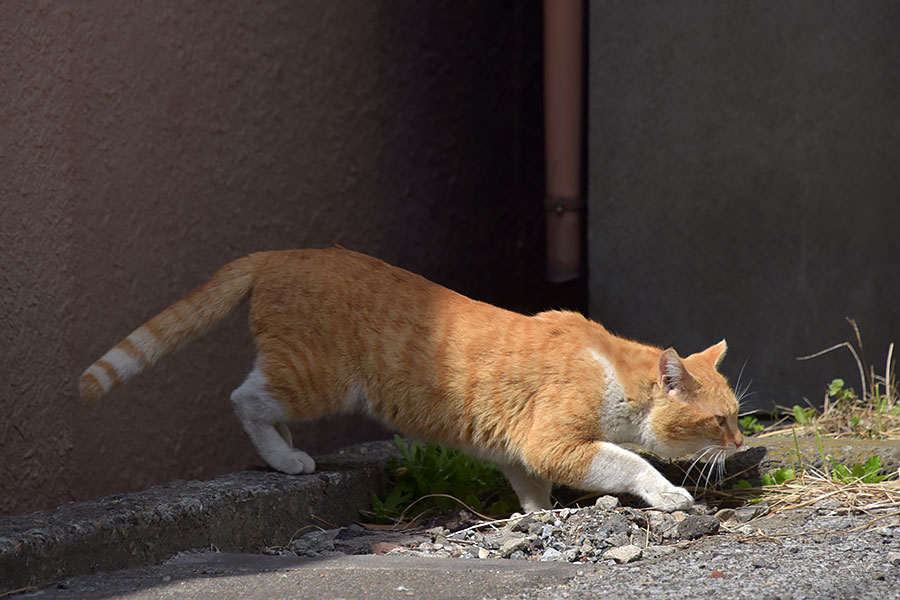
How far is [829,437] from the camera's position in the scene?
4129 mm

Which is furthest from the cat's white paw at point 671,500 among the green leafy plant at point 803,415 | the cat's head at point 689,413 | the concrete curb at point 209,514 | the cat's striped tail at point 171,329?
the cat's striped tail at point 171,329

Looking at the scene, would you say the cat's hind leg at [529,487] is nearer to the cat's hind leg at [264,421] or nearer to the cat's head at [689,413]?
the cat's head at [689,413]

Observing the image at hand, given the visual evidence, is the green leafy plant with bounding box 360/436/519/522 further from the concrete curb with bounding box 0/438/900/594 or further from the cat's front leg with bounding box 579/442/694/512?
the cat's front leg with bounding box 579/442/694/512

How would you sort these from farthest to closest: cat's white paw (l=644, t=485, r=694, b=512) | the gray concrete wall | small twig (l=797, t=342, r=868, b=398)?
the gray concrete wall
small twig (l=797, t=342, r=868, b=398)
cat's white paw (l=644, t=485, r=694, b=512)

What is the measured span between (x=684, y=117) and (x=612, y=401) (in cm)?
208

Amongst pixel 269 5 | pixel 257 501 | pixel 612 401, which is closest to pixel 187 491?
pixel 257 501

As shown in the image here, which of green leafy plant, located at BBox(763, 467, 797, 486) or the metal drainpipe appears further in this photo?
the metal drainpipe

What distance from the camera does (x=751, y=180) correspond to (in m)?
4.87

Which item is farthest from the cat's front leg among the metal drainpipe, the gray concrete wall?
the metal drainpipe

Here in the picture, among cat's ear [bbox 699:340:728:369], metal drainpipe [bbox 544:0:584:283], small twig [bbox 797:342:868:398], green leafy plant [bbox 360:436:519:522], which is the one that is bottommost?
green leafy plant [bbox 360:436:519:522]

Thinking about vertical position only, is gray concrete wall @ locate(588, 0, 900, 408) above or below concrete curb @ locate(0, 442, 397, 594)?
above

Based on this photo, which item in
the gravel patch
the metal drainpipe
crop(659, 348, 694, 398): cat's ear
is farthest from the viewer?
the metal drainpipe

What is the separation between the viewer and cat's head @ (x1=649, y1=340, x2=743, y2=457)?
3.40 m

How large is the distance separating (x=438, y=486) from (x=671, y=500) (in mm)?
990
